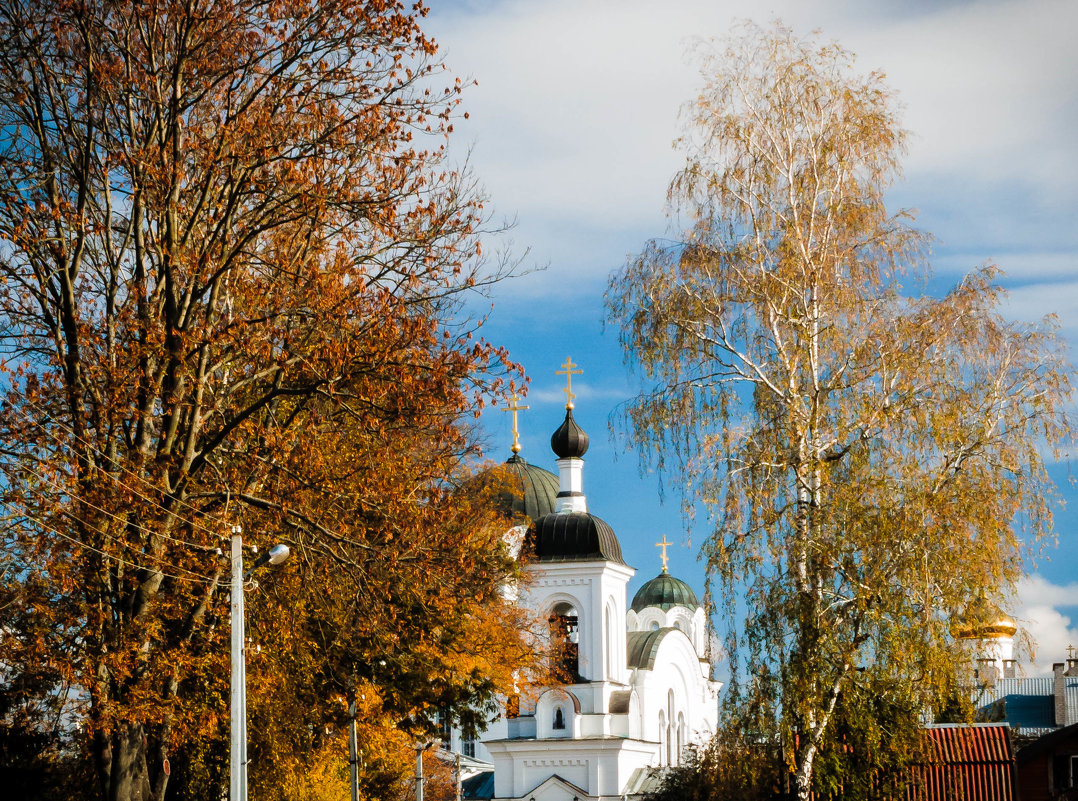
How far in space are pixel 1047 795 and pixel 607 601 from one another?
2977 cm

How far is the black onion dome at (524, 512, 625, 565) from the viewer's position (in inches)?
2393

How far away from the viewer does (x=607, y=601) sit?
60.7 meters

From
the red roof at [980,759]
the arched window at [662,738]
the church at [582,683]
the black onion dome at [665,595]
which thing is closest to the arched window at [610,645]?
the church at [582,683]

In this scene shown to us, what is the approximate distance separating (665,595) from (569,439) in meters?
20.6

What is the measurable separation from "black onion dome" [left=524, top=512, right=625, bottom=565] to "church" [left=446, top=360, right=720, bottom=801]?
0.14 feet

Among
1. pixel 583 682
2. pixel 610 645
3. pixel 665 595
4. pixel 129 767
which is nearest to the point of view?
pixel 129 767

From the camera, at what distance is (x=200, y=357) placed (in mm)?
17297

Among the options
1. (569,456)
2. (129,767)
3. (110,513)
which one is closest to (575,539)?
(569,456)

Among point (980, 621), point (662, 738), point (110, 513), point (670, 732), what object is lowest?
point (662, 738)

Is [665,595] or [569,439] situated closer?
[569,439]

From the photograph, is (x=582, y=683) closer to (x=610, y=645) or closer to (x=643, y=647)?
(x=610, y=645)

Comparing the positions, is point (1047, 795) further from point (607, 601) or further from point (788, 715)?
point (607, 601)

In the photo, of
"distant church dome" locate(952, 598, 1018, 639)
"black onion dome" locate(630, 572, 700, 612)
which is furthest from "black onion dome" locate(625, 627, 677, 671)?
"distant church dome" locate(952, 598, 1018, 639)

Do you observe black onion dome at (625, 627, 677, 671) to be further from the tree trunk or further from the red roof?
the tree trunk
